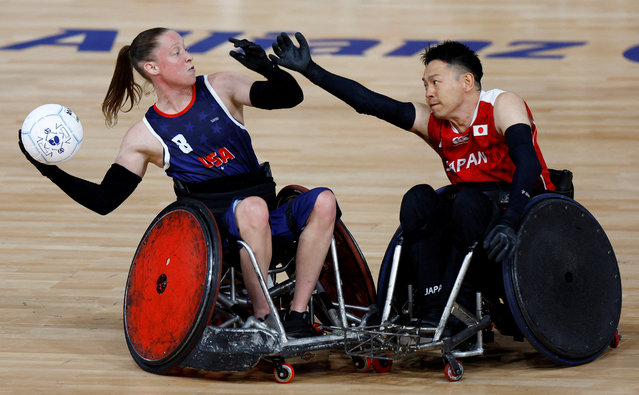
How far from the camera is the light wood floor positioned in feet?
15.0

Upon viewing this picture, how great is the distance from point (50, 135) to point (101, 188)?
0.28 meters

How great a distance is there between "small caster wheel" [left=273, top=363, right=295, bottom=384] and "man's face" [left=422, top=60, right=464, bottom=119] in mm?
1061

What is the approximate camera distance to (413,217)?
14.8ft

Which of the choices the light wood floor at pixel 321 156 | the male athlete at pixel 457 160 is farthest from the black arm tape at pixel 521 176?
the light wood floor at pixel 321 156

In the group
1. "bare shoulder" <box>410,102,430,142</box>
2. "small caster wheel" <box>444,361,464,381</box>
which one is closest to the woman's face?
"bare shoulder" <box>410,102,430,142</box>

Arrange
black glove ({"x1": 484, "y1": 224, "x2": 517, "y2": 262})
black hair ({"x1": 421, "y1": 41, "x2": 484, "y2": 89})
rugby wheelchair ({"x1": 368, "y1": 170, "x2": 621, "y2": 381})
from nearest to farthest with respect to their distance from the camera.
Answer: black glove ({"x1": 484, "y1": 224, "x2": 517, "y2": 262})
rugby wheelchair ({"x1": 368, "y1": 170, "x2": 621, "y2": 381})
black hair ({"x1": 421, "y1": 41, "x2": 484, "y2": 89})

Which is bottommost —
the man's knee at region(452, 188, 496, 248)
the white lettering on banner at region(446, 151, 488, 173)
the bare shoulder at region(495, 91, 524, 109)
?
the man's knee at region(452, 188, 496, 248)

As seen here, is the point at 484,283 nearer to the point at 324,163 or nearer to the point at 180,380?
the point at 180,380

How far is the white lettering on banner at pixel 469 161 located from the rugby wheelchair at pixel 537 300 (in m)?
0.28

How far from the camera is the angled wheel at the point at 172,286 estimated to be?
437cm

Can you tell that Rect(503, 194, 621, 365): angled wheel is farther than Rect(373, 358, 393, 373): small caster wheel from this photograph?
No

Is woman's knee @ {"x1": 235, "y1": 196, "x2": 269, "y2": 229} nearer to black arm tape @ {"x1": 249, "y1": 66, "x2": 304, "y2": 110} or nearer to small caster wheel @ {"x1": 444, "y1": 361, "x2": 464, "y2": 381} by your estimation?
black arm tape @ {"x1": 249, "y1": 66, "x2": 304, "y2": 110}

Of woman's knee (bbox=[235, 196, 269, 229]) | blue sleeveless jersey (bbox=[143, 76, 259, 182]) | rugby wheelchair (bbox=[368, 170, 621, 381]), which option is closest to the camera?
rugby wheelchair (bbox=[368, 170, 621, 381])

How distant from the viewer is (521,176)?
4.42 m
